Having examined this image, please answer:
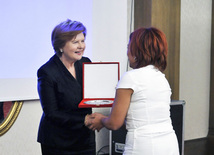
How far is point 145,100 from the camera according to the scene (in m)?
1.31

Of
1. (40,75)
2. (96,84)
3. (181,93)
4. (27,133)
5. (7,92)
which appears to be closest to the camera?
(40,75)

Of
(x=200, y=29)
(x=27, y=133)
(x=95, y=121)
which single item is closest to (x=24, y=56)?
(x=27, y=133)

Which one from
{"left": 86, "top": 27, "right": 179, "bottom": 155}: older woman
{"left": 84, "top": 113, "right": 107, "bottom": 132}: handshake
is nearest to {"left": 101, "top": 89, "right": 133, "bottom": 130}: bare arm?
{"left": 86, "top": 27, "right": 179, "bottom": 155}: older woman

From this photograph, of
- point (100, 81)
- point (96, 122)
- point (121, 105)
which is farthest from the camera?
point (100, 81)

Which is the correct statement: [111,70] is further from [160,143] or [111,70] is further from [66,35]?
[160,143]

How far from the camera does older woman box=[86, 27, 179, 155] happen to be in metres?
1.31

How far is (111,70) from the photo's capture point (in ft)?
5.77

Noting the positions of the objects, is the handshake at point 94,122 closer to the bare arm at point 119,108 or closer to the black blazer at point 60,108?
the black blazer at point 60,108

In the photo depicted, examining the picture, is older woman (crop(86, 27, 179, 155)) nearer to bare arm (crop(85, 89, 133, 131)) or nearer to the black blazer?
bare arm (crop(85, 89, 133, 131))

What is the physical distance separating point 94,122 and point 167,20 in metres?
1.81

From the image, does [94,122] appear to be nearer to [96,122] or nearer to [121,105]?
[96,122]

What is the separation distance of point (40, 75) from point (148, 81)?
1.90ft

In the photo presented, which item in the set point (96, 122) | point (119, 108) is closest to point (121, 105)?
point (119, 108)

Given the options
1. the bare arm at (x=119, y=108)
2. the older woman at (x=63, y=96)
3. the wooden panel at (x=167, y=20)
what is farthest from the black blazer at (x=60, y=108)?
the wooden panel at (x=167, y=20)
